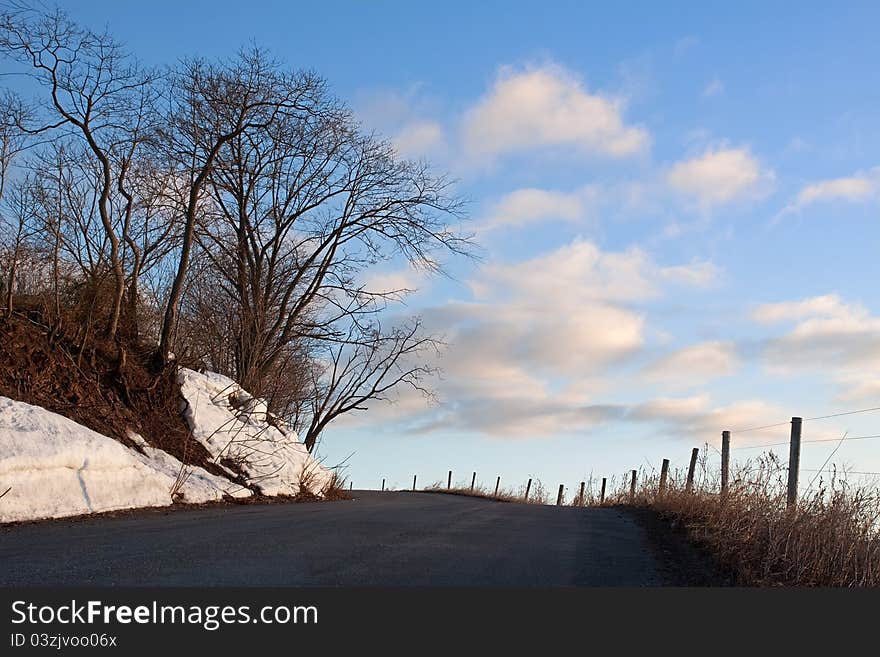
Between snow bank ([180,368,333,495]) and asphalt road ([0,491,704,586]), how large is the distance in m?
4.81

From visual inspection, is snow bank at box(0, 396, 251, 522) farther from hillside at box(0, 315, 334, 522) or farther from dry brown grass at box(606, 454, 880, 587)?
dry brown grass at box(606, 454, 880, 587)

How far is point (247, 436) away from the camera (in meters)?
20.4

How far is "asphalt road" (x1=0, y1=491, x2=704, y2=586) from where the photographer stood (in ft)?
26.1

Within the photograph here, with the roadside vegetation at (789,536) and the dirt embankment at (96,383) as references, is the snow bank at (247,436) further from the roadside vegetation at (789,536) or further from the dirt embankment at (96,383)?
the roadside vegetation at (789,536)

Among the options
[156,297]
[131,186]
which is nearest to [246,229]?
[156,297]

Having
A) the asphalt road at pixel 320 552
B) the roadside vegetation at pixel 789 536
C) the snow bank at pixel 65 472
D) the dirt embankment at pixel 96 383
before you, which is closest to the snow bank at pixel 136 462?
the snow bank at pixel 65 472

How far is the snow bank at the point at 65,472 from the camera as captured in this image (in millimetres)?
12750

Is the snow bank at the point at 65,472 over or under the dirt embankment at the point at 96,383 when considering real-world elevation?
under

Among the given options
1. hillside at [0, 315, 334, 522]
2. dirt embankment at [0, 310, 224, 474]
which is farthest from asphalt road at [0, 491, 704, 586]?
dirt embankment at [0, 310, 224, 474]

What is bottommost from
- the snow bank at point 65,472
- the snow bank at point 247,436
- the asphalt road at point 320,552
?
the asphalt road at point 320,552

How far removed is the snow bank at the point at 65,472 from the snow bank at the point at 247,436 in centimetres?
299

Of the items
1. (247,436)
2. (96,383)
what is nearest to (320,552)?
(96,383)

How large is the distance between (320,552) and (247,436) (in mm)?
11182

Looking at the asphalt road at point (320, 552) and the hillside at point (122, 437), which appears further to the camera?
the hillside at point (122, 437)
